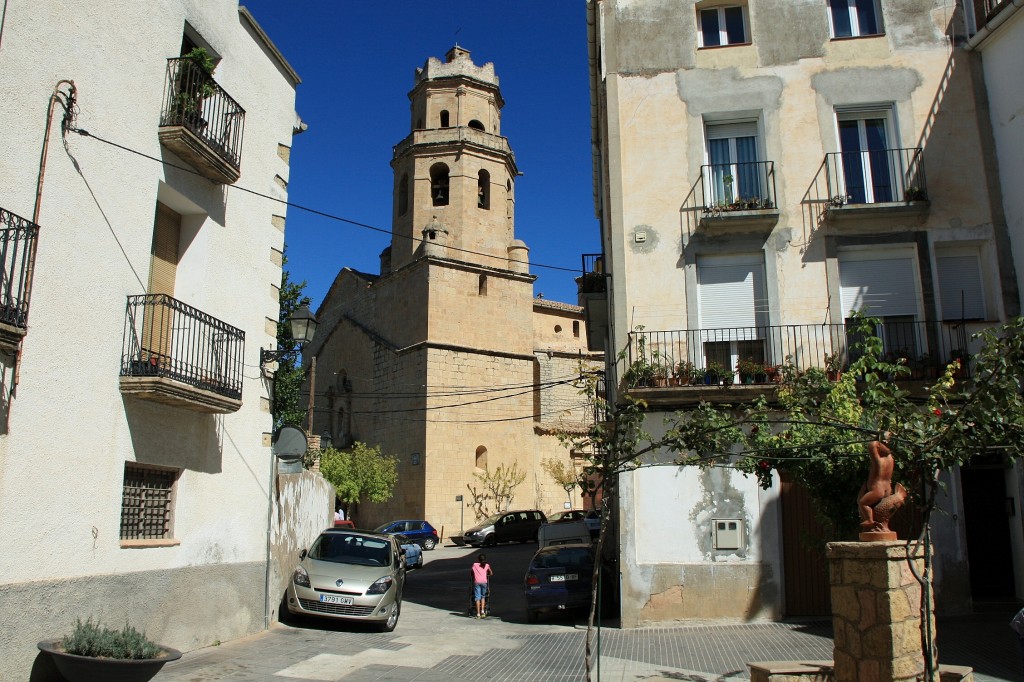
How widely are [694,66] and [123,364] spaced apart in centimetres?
1085

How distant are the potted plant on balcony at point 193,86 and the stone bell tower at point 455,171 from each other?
2561 cm

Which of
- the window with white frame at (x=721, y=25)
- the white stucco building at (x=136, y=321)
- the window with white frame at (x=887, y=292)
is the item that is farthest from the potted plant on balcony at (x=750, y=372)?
the white stucco building at (x=136, y=321)

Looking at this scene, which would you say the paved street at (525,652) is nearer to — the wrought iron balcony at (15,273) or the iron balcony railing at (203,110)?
the wrought iron balcony at (15,273)

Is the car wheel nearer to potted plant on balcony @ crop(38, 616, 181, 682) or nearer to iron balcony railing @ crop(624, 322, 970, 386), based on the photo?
iron balcony railing @ crop(624, 322, 970, 386)

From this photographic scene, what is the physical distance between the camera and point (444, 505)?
3444 cm

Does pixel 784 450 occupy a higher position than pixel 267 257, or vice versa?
pixel 267 257

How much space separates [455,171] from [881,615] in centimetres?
3273

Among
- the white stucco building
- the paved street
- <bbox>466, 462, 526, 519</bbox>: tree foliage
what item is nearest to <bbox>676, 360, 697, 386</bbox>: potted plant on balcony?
the paved street

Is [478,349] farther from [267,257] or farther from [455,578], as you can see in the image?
[267,257]

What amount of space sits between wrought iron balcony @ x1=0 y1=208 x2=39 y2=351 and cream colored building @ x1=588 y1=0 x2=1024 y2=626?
324 inches

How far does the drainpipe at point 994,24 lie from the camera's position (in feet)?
43.7

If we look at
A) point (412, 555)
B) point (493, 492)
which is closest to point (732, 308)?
point (412, 555)

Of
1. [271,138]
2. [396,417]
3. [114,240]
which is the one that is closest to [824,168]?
[271,138]

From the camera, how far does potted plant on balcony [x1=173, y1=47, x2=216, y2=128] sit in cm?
1052
